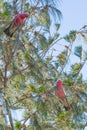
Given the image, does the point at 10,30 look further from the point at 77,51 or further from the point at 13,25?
the point at 77,51

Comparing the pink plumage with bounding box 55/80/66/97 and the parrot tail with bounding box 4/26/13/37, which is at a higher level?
the parrot tail with bounding box 4/26/13/37

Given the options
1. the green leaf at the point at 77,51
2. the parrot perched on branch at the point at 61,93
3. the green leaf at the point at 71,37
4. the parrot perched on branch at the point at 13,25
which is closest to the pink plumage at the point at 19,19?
the parrot perched on branch at the point at 13,25

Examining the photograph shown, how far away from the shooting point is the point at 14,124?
9.25ft

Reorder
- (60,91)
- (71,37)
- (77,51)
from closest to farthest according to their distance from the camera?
(60,91) < (71,37) < (77,51)

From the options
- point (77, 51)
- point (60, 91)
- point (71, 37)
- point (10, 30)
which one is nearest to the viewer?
A: point (60, 91)

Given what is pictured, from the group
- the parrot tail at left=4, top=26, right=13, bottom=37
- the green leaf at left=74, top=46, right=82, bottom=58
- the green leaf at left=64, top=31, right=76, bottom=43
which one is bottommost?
the green leaf at left=74, top=46, right=82, bottom=58

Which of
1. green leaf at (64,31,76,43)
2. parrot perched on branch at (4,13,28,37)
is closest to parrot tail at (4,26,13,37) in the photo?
parrot perched on branch at (4,13,28,37)

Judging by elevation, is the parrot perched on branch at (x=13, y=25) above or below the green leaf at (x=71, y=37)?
above

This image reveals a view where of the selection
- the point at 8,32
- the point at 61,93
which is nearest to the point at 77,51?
the point at 8,32

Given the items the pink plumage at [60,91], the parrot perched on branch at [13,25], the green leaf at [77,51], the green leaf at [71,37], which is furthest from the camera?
the green leaf at [77,51]

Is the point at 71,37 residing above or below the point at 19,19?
below

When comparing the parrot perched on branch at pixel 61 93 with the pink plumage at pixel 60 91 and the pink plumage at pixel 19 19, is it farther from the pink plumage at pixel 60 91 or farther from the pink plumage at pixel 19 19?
the pink plumage at pixel 19 19

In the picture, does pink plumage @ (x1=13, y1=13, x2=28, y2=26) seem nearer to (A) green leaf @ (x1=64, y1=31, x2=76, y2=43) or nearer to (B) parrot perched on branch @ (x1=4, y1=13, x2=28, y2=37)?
(B) parrot perched on branch @ (x1=4, y1=13, x2=28, y2=37)

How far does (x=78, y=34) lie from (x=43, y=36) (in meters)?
0.33
